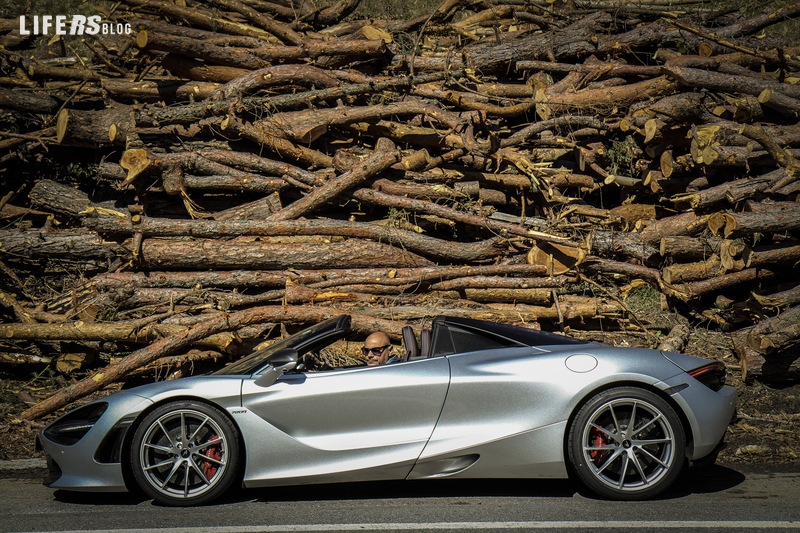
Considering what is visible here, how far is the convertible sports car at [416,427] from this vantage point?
4887mm

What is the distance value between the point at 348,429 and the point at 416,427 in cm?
45

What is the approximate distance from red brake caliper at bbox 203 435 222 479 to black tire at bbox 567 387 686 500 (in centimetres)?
232

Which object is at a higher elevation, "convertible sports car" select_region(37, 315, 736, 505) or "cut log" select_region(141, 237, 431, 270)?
"cut log" select_region(141, 237, 431, 270)

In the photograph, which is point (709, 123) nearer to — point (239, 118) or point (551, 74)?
point (551, 74)

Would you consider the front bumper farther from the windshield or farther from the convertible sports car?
the windshield

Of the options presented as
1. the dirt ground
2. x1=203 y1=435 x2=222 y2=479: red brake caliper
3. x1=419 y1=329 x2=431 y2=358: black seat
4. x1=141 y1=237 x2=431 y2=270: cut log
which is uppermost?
x1=141 y1=237 x2=431 y2=270: cut log

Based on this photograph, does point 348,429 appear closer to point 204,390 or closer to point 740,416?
point 204,390

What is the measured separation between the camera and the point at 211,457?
5.01 metres

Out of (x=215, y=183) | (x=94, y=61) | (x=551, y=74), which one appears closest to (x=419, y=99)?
(x=551, y=74)

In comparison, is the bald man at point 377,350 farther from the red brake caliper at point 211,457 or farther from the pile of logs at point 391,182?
the pile of logs at point 391,182

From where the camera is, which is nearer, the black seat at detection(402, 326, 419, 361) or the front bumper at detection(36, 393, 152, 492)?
the front bumper at detection(36, 393, 152, 492)

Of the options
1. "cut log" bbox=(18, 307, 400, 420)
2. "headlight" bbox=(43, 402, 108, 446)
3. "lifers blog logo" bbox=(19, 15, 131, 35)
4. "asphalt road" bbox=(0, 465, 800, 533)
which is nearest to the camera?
"asphalt road" bbox=(0, 465, 800, 533)

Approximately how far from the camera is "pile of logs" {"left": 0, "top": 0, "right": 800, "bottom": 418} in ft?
29.9

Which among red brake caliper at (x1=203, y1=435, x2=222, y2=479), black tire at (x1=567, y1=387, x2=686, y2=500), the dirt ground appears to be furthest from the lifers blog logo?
black tire at (x1=567, y1=387, x2=686, y2=500)
